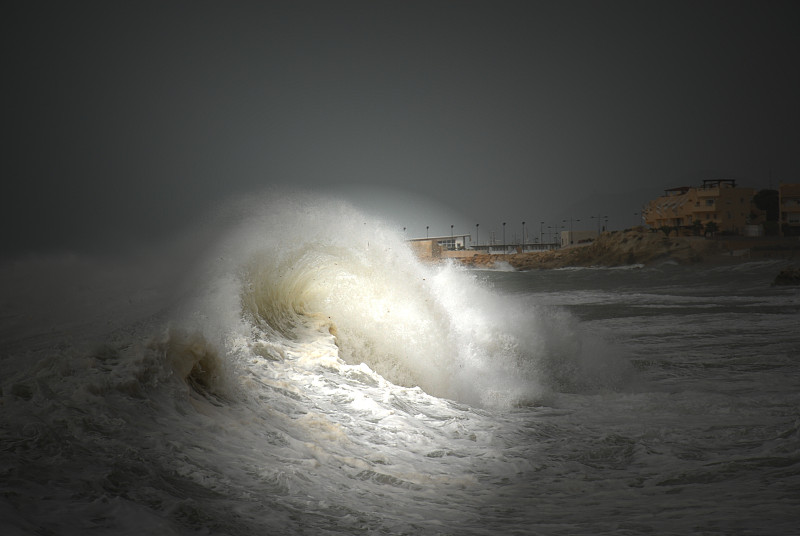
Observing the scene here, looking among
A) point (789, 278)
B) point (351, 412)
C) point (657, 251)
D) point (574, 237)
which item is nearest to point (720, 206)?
point (657, 251)

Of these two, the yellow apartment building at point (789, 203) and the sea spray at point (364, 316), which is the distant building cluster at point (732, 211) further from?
the sea spray at point (364, 316)

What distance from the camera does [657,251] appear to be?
2525 inches

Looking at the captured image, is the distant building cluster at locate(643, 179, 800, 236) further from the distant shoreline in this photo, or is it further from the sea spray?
the sea spray

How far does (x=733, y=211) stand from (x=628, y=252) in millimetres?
19293

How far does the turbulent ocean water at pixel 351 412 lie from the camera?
11.8 ft

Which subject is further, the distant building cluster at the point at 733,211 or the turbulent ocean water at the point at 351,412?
the distant building cluster at the point at 733,211

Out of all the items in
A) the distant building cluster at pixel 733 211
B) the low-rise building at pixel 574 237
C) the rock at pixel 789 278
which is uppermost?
the distant building cluster at pixel 733 211

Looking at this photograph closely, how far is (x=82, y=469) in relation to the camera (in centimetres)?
335

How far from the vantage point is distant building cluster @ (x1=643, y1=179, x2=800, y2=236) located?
2640 inches

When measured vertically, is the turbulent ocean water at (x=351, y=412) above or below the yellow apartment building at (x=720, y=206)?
below

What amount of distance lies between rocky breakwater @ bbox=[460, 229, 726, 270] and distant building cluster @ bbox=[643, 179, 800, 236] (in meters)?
8.55

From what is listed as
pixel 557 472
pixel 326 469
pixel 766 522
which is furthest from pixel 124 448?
pixel 766 522

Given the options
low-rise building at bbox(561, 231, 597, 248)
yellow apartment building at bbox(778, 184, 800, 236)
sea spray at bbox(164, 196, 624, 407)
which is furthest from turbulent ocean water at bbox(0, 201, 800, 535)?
low-rise building at bbox(561, 231, 597, 248)

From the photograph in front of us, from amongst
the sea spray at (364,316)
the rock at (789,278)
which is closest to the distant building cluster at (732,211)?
the rock at (789,278)
